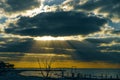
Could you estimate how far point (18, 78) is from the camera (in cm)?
16450

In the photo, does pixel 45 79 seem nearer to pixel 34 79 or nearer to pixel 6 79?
pixel 34 79

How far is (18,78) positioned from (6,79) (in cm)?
812

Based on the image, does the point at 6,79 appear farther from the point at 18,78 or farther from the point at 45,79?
the point at 45,79

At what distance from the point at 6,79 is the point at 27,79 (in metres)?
11.2

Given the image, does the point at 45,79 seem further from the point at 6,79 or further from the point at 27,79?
the point at 6,79

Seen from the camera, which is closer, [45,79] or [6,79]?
[6,79]

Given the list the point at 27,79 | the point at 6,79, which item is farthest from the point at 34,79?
the point at 6,79

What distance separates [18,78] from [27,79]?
4144 mm

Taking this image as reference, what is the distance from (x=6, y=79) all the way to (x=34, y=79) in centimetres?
1471

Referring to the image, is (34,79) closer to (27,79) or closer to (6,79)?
(27,79)

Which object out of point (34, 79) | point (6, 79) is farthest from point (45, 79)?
point (6, 79)

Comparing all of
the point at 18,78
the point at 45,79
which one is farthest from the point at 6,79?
the point at 45,79

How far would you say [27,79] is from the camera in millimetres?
164875
